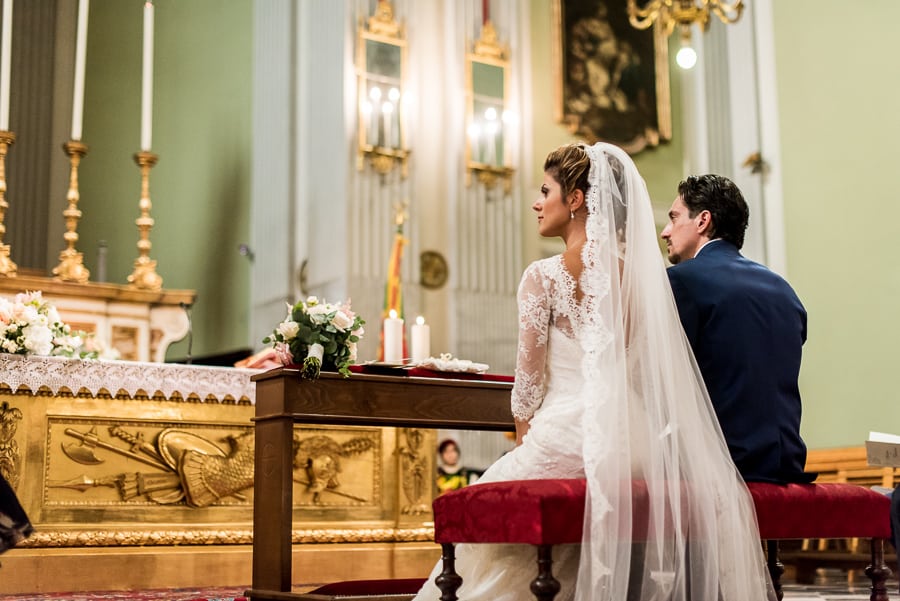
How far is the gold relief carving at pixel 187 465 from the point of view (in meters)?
5.59

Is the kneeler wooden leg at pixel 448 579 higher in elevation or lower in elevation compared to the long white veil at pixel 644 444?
lower

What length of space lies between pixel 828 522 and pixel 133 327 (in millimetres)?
5743

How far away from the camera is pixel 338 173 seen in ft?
32.5

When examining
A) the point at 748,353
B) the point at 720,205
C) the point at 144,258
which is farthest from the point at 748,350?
the point at 144,258

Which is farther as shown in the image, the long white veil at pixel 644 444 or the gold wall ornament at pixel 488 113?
the gold wall ornament at pixel 488 113

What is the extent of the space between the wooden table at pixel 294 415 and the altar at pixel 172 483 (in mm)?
959

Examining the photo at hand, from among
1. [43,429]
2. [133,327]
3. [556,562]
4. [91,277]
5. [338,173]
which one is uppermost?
[338,173]

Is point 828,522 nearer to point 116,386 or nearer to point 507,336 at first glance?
point 116,386

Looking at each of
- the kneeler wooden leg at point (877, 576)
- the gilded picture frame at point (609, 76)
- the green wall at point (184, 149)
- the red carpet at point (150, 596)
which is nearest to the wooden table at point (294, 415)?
the red carpet at point (150, 596)

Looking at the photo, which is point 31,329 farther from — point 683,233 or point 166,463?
point 683,233

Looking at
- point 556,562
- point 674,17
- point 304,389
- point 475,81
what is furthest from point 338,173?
point 556,562

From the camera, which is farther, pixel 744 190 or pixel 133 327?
pixel 744 190

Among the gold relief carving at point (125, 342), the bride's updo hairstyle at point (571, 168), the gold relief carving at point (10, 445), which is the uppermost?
the bride's updo hairstyle at point (571, 168)

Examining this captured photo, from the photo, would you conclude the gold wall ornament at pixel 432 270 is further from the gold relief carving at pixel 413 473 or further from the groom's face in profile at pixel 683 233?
the groom's face in profile at pixel 683 233
